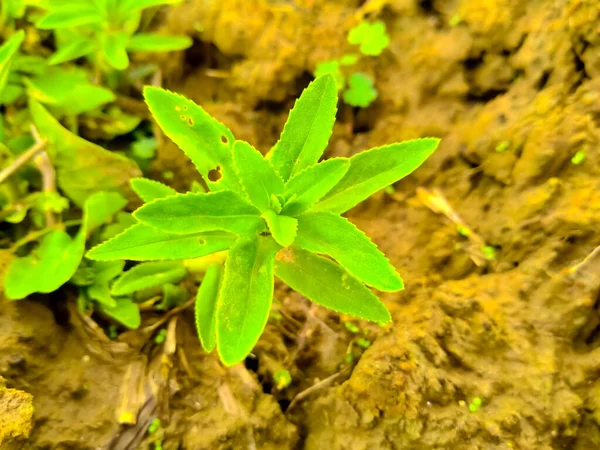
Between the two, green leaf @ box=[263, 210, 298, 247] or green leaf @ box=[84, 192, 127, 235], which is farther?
green leaf @ box=[84, 192, 127, 235]

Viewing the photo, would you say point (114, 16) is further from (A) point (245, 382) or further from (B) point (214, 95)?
(A) point (245, 382)

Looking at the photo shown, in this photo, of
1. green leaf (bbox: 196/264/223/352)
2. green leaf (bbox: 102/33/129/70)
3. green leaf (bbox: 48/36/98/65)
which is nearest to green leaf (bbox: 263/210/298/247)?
green leaf (bbox: 196/264/223/352)

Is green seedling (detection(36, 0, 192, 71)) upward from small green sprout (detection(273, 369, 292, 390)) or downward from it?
upward

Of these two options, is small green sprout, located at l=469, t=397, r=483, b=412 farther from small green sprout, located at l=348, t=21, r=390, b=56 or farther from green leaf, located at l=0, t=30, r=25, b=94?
green leaf, located at l=0, t=30, r=25, b=94

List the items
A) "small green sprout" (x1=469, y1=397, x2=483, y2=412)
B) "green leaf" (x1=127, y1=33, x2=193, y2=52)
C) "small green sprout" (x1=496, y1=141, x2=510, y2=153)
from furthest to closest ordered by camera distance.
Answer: "green leaf" (x1=127, y1=33, x2=193, y2=52)
"small green sprout" (x1=496, y1=141, x2=510, y2=153)
"small green sprout" (x1=469, y1=397, x2=483, y2=412)

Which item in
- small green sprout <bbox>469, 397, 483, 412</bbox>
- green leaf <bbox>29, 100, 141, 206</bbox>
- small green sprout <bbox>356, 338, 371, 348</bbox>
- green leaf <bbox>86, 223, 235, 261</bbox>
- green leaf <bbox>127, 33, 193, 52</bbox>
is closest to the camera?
green leaf <bbox>86, 223, 235, 261</bbox>

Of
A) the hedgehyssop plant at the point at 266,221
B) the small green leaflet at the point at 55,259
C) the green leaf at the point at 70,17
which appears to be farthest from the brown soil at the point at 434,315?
the green leaf at the point at 70,17

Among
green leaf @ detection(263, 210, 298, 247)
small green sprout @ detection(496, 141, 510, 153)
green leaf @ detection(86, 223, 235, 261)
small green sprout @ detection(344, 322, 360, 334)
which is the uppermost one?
small green sprout @ detection(496, 141, 510, 153)
